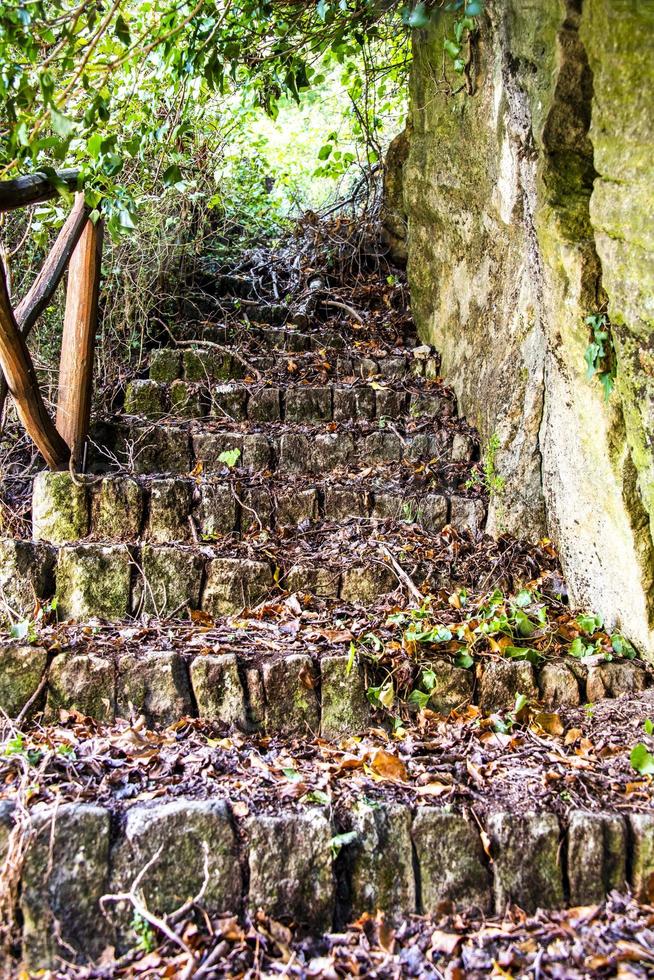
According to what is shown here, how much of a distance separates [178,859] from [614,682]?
59.9 inches

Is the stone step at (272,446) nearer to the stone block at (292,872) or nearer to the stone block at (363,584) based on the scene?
the stone block at (363,584)

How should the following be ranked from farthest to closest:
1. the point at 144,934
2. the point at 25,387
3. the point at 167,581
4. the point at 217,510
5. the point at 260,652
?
the point at 217,510, the point at 25,387, the point at 167,581, the point at 260,652, the point at 144,934

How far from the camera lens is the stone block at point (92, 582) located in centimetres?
282

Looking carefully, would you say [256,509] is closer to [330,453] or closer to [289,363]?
[330,453]

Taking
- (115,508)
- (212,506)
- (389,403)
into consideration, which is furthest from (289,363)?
(115,508)

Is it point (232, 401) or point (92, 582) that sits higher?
point (232, 401)

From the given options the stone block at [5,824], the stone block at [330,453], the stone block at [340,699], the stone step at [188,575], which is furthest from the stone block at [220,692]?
the stone block at [330,453]

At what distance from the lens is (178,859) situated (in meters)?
1.87

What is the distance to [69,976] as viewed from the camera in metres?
1.71

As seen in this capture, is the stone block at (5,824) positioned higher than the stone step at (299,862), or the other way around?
the stone block at (5,824)

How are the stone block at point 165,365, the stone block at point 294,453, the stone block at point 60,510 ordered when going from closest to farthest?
the stone block at point 60,510 → the stone block at point 294,453 → the stone block at point 165,365

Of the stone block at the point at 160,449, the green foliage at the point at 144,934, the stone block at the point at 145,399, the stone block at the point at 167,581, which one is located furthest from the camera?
the stone block at the point at 145,399

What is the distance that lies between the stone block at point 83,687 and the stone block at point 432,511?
149 centimetres

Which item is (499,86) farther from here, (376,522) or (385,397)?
(376,522)
